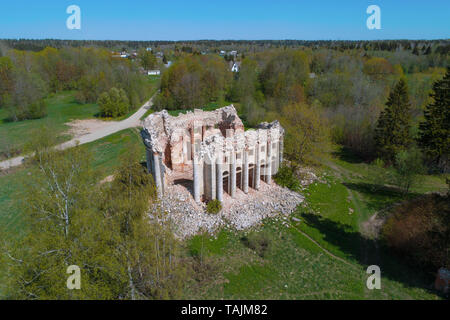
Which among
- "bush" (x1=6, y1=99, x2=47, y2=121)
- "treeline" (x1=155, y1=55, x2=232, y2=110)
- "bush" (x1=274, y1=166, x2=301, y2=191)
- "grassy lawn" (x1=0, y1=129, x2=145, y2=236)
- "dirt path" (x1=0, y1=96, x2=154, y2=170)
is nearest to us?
"grassy lawn" (x1=0, y1=129, x2=145, y2=236)

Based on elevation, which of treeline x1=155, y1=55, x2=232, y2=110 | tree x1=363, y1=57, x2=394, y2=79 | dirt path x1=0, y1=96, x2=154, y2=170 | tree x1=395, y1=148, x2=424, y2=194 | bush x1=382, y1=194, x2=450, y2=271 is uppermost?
tree x1=363, y1=57, x2=394, y2=79

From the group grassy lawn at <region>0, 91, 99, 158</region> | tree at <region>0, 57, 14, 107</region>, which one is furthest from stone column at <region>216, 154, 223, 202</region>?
tree at <region>0, 57, 14, 107</region>

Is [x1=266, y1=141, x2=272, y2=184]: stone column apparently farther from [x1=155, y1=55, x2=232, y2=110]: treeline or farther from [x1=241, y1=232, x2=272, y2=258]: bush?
[x1=155, y1=55, x2=232, y2=110]: treeline

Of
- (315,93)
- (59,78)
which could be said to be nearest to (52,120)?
(59,78)

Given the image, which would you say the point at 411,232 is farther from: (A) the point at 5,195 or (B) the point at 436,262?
(A) the point at 5,195

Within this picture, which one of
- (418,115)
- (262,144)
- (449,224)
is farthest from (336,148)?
(449,224)

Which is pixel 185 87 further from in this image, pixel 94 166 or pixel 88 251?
pixel 88 251

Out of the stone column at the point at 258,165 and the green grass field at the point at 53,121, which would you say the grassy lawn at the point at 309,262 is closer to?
the stone column at the point at 258,165
